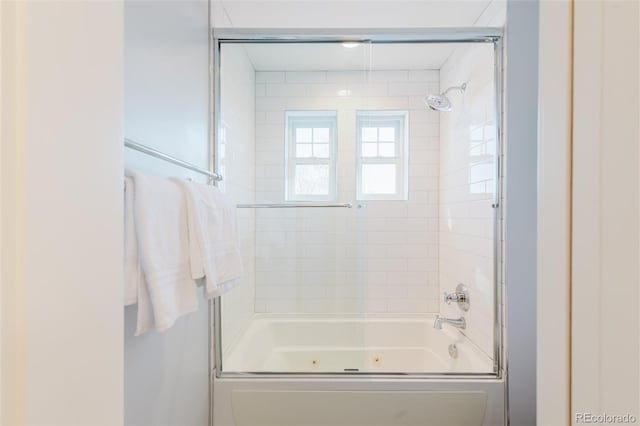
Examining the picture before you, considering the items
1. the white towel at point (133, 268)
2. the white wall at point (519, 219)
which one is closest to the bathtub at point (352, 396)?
the white wall at point (519, 219)

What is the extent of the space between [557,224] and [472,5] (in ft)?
6.01

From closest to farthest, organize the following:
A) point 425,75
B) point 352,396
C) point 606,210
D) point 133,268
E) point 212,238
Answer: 1. point 606,210
2. point 133,268
3. point 212,238
4. point 352,396
5. point 425,75

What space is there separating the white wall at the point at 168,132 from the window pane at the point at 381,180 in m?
1.09

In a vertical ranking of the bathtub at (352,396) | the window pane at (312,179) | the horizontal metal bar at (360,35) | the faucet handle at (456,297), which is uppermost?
the horizontal metal bar at (360,35)

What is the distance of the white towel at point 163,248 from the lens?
963 mm

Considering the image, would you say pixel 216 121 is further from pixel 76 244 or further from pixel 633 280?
pixel 633 280

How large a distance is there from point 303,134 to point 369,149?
42 cm

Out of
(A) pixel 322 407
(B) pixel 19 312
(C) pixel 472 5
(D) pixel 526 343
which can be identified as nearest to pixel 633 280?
(B) pixel 19 312

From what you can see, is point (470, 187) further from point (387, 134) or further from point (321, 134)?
point (321, 134)

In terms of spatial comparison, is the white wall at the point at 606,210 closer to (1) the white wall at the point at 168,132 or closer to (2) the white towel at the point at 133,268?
(2) the white towel at the point at 133,268

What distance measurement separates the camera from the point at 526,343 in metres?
1.38

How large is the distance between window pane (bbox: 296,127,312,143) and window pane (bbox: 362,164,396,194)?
0.51m

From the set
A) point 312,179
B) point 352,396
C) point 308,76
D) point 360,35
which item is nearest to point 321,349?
Answer: point 352,396

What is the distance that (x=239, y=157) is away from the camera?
2.09 metres
